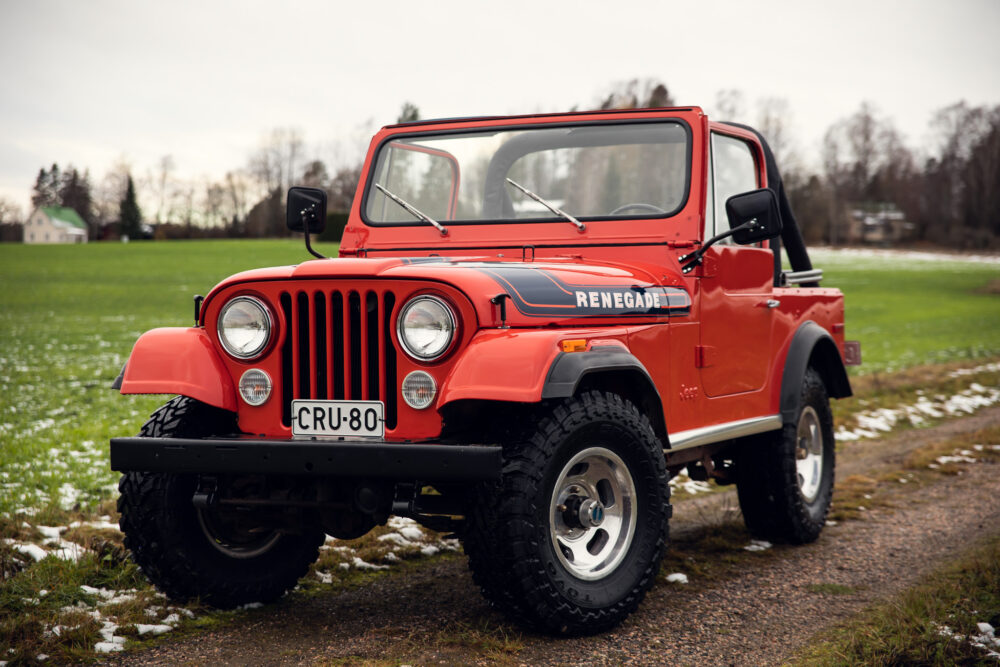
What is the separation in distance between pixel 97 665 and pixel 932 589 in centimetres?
341

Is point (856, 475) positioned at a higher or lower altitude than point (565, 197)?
Answer: lower

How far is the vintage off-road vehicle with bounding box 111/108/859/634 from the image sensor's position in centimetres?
360

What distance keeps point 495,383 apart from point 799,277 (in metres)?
3.56

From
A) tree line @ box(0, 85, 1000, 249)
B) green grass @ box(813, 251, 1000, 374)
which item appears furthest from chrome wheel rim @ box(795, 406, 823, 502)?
tree line @ box(0, 85, 1000, 249)

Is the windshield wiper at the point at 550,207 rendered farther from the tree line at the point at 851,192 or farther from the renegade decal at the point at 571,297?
the tree line at the point at 851,192

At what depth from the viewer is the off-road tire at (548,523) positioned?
3.58m

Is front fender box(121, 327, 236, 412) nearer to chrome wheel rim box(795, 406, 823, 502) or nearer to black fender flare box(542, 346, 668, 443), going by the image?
black fender flare box(542, 346, 668, 443)

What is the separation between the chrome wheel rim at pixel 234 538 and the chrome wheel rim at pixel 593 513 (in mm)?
1371

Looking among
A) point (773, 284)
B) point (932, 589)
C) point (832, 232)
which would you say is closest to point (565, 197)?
point (773, 284)

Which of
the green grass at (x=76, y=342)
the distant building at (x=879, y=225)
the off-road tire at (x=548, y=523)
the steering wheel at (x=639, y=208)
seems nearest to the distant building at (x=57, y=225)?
the green grass at (x=76, y=342)

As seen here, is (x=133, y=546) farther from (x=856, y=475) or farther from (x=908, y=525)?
(x=856, y=475)

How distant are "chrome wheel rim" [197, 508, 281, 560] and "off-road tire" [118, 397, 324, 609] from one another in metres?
0.02

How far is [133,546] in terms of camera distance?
409 cm

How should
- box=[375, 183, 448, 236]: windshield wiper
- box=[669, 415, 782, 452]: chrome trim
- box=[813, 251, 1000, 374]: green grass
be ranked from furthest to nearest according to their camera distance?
box=[813, 251, 1000, 374]: green grass → box=[375, 183, 448, 236]: windshield wiper → box=[669, 415, 782, 452]: chrome trim
